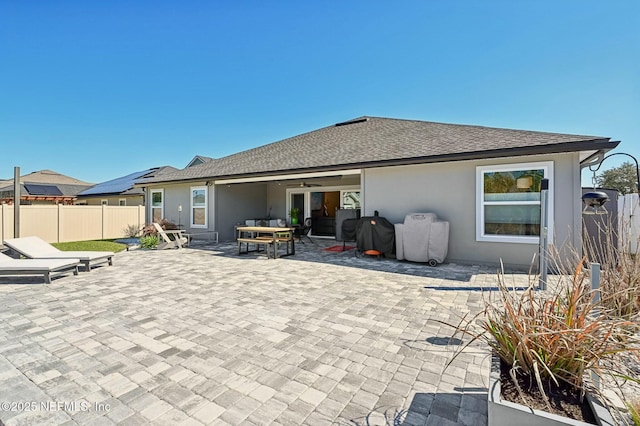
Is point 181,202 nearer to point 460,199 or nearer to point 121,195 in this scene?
point 460,199

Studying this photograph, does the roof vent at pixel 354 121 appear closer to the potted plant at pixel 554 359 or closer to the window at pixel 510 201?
the window at pixel 510 201

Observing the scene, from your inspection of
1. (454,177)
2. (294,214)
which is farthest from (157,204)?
(454,177)

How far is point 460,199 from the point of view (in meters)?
7.43

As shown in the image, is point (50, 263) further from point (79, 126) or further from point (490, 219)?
point (79, 126)

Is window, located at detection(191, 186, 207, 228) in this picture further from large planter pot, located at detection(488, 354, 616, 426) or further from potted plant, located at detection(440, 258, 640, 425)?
large planter pot, located at detection(488, 354, 616, 426)

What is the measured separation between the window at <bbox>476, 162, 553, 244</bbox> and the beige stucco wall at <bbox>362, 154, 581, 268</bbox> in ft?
0.43

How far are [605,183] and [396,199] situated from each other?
26954 mm

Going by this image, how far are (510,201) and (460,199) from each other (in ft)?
3.59

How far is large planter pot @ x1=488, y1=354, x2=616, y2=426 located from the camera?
135 centimetres

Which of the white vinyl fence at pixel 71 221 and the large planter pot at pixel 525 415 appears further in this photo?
the white vinyl fence at pixel 71 221

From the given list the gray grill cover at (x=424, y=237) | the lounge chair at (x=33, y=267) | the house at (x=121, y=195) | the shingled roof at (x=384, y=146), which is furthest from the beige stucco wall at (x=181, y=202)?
→ the gray grill cover at (x=424, y=237)

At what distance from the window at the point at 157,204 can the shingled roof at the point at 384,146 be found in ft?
3.92

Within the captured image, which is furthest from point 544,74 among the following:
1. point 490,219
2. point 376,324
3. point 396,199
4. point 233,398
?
point 233,398

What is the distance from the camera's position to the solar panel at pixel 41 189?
87.0ft
